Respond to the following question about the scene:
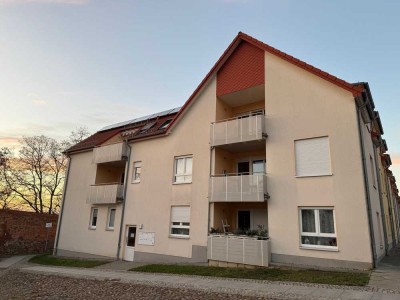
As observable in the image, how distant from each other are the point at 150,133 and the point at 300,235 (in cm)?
1072

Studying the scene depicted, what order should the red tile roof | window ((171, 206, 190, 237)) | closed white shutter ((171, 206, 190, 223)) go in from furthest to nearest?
closed white shutter ((171, 206, 190, 223)) → window ((171, 206, 190, 237)) → the red tile roof

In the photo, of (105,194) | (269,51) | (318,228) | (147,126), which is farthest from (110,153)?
(318,228)

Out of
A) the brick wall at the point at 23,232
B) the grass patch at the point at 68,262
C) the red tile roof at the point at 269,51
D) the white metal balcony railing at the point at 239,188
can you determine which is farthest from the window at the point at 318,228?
the brick wall at the point at 23,232

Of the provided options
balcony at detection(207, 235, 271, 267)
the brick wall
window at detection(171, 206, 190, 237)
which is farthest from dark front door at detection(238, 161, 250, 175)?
the brick wall

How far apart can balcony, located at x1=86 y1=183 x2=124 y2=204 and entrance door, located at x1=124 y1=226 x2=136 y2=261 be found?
2034 mm

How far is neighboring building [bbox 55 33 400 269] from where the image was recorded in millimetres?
10977

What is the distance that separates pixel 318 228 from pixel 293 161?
9.59ft

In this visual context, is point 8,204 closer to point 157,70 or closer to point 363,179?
point 157,70

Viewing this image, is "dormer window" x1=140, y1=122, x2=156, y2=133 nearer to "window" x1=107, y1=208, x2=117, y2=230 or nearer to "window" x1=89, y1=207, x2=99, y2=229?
"window" x1=107, y1=208, x2=117, y2=230

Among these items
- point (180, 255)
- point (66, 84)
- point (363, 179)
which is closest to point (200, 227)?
point (180, 255)

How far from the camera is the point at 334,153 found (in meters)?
11.3

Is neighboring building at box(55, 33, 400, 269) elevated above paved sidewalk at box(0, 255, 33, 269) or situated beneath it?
elevated above

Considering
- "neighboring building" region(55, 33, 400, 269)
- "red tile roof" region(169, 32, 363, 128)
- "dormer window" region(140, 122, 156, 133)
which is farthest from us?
"dormer window" region(140, 122, 156, 133)

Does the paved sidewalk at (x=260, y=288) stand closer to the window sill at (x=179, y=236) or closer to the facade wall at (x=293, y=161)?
the facade wall at (x=293, y=161)
